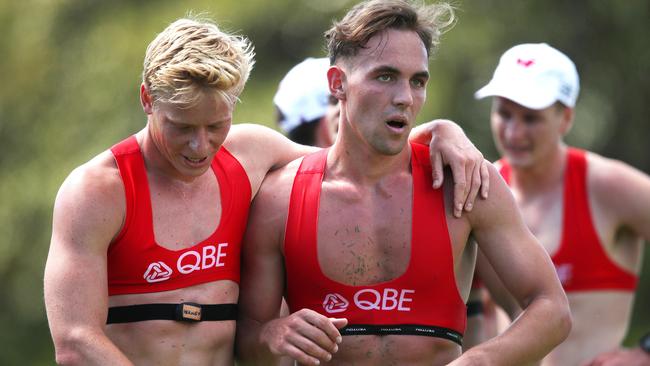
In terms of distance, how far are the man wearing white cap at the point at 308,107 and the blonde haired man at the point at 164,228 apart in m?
1.76

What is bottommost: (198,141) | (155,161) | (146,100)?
(155,161)

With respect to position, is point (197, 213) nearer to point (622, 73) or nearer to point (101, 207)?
point (101, 207)

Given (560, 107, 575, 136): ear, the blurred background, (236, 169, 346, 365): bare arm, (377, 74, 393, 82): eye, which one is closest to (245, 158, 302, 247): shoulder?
(236, 169, 346, 365): bare arm

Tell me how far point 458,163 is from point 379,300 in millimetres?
670

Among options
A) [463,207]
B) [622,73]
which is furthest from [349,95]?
[622,73]

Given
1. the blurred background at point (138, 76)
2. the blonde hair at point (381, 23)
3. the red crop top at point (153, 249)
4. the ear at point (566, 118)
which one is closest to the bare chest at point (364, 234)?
the red crop top at point (153, 249)

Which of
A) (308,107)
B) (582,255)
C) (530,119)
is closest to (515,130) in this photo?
(530,119)

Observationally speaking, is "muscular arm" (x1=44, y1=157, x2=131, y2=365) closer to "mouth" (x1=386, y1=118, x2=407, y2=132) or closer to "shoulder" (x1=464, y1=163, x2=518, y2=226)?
"mouth" (x1=386, y1=118, x2=407, y2=132)

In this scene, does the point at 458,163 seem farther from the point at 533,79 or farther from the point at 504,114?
the point at 504,114

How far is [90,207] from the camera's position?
5055 mm

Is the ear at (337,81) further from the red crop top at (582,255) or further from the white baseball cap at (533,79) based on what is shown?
the red crop top at (582,255)

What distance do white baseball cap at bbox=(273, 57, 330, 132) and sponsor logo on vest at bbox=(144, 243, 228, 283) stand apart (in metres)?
2.00

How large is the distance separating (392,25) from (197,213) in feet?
3.79

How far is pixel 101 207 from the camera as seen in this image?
5.07 metres
